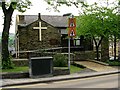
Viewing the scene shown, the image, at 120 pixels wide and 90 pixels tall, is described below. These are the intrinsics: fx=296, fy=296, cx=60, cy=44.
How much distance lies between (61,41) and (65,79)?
1797 cm

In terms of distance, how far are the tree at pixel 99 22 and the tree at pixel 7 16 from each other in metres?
9.46

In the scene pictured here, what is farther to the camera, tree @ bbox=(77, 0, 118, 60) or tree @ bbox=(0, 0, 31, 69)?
tree @ bbox=(77, 0, 118, 60)

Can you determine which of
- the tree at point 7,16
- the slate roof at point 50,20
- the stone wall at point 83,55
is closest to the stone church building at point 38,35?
the slate roof at point 50,20

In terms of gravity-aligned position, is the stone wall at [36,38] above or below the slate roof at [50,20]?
below

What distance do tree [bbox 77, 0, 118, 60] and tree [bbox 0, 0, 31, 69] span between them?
9.46 metres

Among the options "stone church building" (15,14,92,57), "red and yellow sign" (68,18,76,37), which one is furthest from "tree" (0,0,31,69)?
"stone church building" (15,14,92,57)

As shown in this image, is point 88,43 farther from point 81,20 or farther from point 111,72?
point 111,72

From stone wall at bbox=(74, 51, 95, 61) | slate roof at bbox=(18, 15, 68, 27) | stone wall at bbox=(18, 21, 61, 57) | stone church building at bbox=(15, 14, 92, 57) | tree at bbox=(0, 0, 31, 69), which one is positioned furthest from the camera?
slate roof at bbox=(18, 15, 68, 27)

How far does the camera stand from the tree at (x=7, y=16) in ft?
66.6

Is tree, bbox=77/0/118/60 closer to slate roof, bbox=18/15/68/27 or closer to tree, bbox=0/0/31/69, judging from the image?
slate roof, bbox=18/15/68/27

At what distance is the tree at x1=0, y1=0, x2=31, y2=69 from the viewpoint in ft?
66.6

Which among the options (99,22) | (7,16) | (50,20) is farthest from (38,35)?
(7,16)

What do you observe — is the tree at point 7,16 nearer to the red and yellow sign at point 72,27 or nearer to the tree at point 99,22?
the red and yellow sign at point 72,27

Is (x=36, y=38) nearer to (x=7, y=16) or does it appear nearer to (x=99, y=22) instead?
(x=99, y=22)
